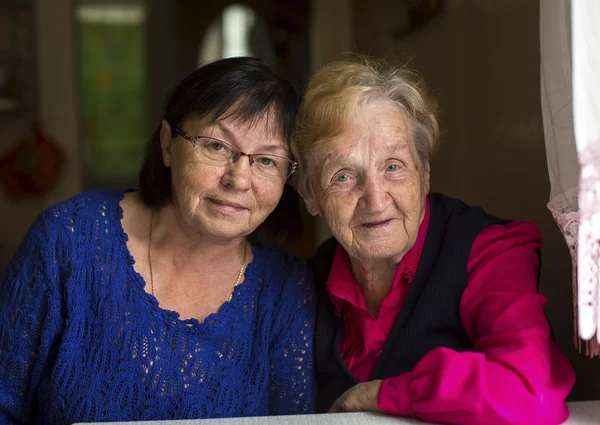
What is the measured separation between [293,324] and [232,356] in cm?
17

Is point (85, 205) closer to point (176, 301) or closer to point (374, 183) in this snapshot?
point (176, 301)

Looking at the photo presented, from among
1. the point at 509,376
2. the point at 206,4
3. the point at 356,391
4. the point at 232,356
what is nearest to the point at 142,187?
the point at 232,356

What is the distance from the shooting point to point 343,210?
1401 mm

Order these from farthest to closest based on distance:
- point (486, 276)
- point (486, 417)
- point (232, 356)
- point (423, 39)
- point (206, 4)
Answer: point (206, 4), point (423, 39), point (232, 356), point (486, 276), point (486, 417)

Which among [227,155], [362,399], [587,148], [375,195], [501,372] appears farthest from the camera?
A: [227,155]

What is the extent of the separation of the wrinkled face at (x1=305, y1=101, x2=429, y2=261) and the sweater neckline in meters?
0.31

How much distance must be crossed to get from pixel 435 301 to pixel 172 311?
0.60 meters

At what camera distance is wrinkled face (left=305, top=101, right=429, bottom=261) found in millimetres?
1372

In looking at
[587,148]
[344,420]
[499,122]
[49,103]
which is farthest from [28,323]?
[49,103]

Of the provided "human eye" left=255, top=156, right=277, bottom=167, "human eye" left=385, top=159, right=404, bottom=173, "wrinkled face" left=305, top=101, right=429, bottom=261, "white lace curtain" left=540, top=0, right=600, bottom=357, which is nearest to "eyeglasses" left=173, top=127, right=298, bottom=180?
"human eye" left=255, top=156, right=277, bottom=167

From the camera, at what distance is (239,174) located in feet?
4.67

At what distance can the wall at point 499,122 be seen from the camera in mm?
1531

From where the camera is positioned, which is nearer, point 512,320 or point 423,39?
point 512,320

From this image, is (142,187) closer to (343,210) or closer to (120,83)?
(343,210)
